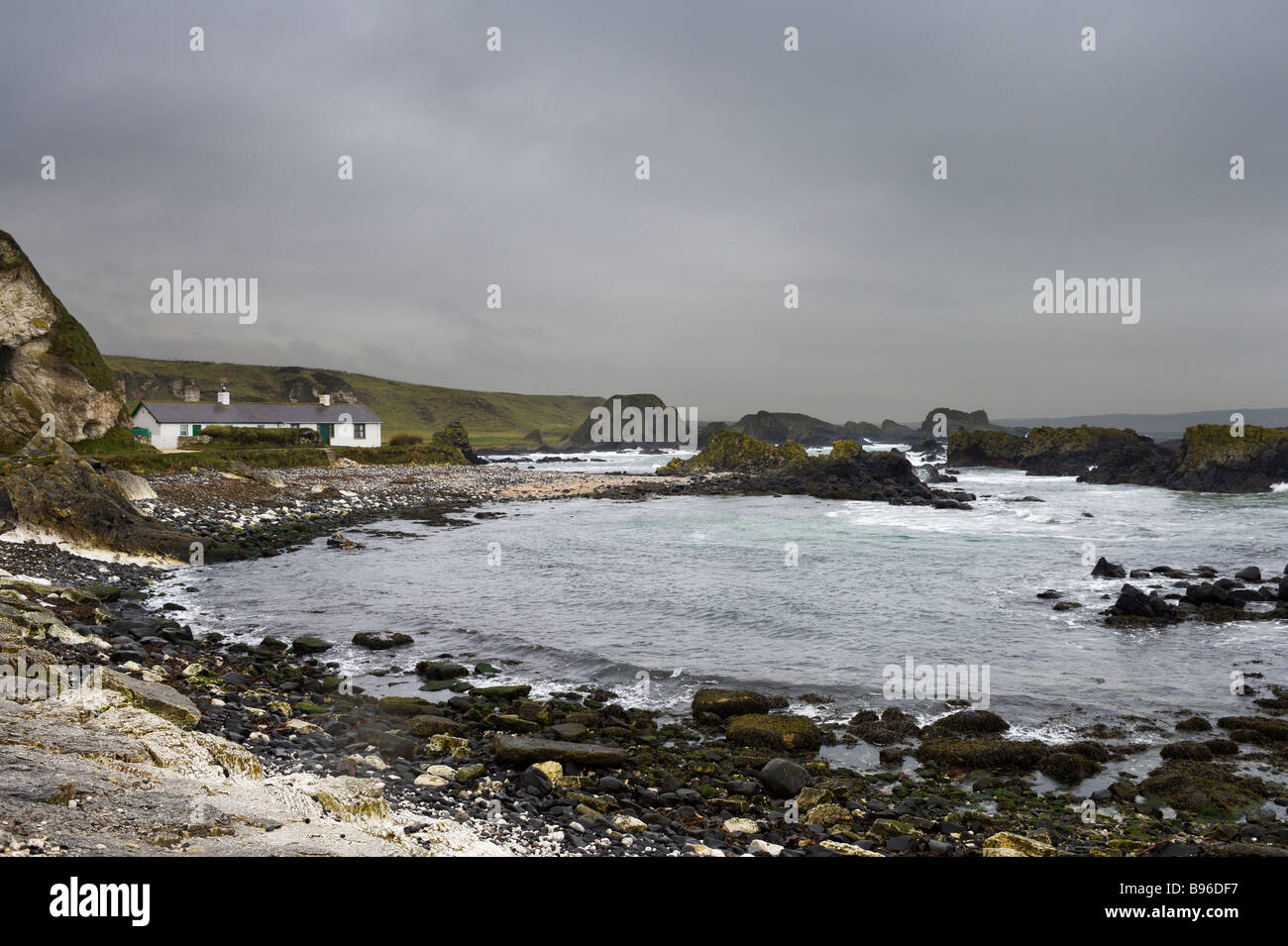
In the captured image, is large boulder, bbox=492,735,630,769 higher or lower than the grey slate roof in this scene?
lower

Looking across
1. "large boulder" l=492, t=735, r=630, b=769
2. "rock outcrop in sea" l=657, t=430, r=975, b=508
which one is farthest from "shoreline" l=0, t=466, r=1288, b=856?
"rock outcrop in sea" l=657, t=430, r=975, b=508

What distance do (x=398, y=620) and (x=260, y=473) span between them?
33949mm

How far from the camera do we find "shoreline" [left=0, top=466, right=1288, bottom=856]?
26.3 feet

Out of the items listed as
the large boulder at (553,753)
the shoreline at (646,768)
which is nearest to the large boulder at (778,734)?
the shoreline at (646,768)

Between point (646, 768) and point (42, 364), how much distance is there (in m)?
53.9

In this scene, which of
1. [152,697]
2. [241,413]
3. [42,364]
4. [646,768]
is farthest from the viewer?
[241,413]

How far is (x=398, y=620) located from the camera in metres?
19.3

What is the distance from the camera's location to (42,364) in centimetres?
4562

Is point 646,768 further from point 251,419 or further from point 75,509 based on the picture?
point 251,419

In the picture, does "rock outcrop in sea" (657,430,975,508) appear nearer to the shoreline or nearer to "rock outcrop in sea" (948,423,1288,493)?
"rock outcrop in sea" (948,423,1288,493)

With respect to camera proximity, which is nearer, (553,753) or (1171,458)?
(553,753)

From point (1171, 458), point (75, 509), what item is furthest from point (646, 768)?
point (1171, 458)

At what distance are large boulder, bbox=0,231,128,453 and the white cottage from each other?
65.9ft

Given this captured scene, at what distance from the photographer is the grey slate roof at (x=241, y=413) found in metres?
74.2
